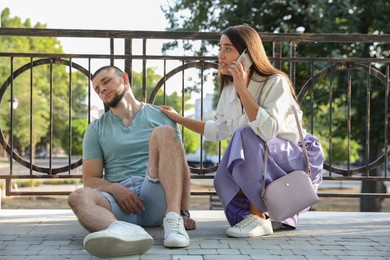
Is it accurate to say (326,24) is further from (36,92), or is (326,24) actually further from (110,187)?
(36,92)

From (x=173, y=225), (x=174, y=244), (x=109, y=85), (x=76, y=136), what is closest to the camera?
(x=174, y=244)

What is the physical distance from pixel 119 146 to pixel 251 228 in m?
0.97

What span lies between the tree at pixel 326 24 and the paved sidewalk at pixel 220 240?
7.62 m

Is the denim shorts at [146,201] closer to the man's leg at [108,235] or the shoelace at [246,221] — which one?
the man's leg at [108,235]

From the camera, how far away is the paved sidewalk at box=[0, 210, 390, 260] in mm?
2908

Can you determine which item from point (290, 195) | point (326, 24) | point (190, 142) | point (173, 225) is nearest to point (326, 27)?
point (326, 24)

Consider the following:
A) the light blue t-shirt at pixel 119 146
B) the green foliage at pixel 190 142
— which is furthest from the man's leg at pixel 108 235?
the green foliage at pixel 190 142

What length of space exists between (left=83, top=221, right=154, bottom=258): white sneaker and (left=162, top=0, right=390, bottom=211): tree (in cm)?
895

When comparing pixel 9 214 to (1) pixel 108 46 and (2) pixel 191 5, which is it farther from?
(2) pixel 191 5

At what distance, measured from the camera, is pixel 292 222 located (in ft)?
12.3

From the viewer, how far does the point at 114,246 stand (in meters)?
2.71

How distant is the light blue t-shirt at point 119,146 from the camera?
3.63 metres

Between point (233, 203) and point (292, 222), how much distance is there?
1.42ft

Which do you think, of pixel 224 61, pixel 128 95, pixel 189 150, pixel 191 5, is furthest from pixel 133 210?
pixel 189 150
